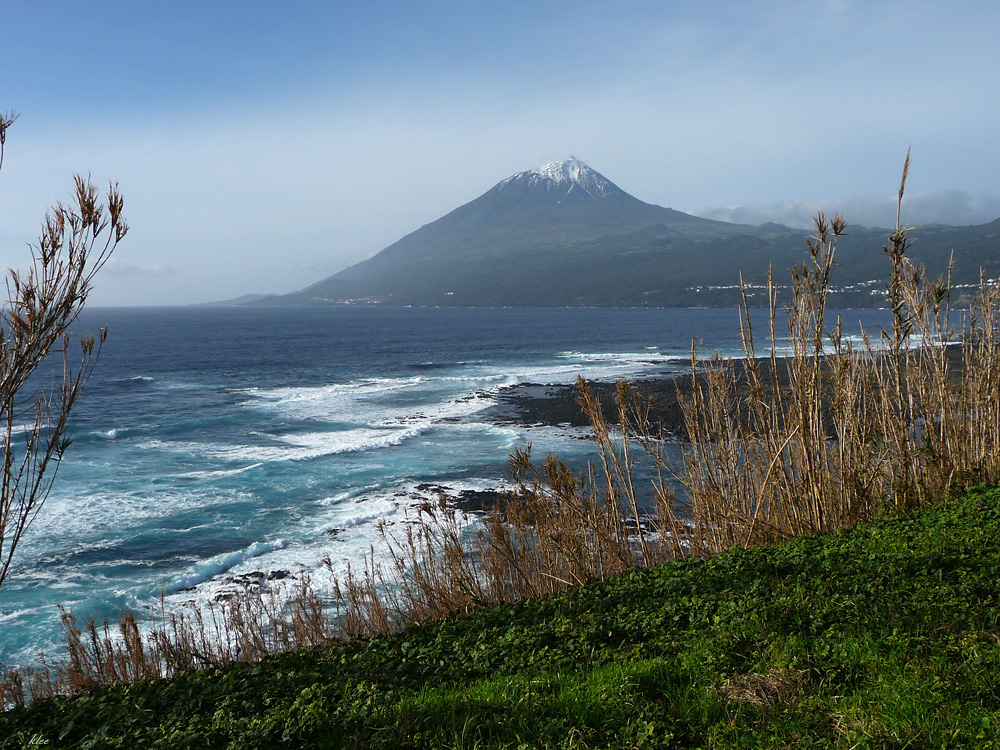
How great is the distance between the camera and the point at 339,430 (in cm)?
2873

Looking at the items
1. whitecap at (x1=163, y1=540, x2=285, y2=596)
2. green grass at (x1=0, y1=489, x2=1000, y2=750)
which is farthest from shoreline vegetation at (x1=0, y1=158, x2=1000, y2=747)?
whitecap at (x1=163, y1=540, x2=285, y2=596)

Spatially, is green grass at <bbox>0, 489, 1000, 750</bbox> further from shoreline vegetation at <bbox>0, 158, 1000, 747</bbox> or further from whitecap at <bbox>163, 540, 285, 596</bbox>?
whitecap at <bbox>163, 540, 285, 596</bbox>

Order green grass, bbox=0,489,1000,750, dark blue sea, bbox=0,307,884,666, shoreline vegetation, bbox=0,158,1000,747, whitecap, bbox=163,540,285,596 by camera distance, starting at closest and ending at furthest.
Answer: green grass, bbox=0,489,1000,750 < shoreline vegetation, bbox=0,158,1000,747 < whitecap, bbox=163,540,285,596 < dark blue sea, bbox=0,307,884,666

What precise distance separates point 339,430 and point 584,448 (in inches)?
442

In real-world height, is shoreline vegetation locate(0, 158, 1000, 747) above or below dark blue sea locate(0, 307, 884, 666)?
above

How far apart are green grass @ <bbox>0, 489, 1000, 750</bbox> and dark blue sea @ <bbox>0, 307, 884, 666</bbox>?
265 cm

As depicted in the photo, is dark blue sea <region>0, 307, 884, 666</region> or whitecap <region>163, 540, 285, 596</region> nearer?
whitecap <region>163, 540, 285, 596</region>

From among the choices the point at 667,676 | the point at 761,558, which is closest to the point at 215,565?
the point at 761,558

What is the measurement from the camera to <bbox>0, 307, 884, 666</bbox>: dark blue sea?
14.0 meters

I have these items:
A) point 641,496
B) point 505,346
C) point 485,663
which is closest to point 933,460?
point 485,663

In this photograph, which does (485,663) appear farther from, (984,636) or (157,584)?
(157,584)

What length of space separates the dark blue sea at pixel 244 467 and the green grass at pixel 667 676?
2649 millimetres

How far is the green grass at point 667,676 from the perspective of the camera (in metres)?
3.39

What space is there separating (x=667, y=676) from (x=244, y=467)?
69.9 feet
